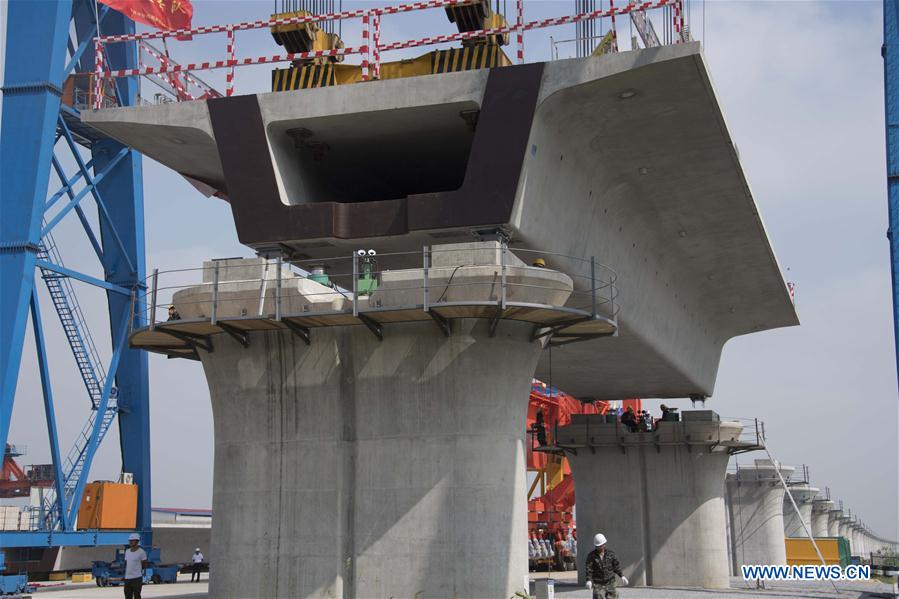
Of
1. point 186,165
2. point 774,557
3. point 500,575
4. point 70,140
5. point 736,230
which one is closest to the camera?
point 500,575

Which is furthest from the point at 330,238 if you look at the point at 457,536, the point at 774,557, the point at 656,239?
the point at 774,557

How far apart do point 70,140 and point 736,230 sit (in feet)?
89.5

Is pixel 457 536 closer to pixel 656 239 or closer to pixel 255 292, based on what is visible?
pixel 255 292

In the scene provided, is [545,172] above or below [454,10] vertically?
below

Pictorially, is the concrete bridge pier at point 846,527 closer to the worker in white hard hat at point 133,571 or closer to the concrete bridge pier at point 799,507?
the concrete bridge pier at point 799,507

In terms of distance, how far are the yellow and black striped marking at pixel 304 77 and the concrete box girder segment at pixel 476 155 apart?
4.35 feet

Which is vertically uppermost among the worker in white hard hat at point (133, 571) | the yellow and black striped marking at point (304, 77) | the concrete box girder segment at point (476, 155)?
the yellow and black striped marking at point (304, 77)

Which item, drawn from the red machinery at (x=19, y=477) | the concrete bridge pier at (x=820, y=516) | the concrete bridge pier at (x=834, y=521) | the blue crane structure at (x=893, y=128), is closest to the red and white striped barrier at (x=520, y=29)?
Result: the blue crane structure at (x=893, y=128)

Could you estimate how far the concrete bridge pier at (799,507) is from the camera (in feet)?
299

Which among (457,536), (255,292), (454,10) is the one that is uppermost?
(454,10)

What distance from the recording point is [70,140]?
140 feet

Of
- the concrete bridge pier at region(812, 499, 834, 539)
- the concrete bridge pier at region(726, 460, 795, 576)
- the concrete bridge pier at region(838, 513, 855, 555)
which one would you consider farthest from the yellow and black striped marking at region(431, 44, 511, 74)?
the concrete bridge pier at region(838, 513, 855, 555)

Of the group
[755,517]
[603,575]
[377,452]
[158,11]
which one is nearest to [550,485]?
[755,517]

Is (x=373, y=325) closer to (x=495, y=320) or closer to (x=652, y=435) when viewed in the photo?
(x=495, y=320)
